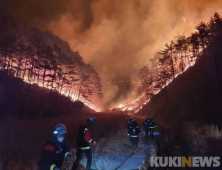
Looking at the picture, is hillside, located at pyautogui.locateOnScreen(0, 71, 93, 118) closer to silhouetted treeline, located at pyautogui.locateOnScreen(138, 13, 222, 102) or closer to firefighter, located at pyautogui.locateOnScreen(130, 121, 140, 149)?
silhouetted treeline, located at pyautogui.locateOnScreen(138, 13, 222, 102)

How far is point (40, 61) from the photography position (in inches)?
1793

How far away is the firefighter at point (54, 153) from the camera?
10.3 feet

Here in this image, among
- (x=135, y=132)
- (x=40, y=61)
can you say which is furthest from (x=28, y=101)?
(x=135, y=132)

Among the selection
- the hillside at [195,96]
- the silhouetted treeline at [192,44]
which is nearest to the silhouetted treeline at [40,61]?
the silhouetted treeline at [192,44]

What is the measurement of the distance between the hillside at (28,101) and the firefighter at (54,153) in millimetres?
26998

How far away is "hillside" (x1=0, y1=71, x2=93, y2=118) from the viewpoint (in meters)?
30.3

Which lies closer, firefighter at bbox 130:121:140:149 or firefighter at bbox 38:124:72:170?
firefighter at bbox 38:124:72:170

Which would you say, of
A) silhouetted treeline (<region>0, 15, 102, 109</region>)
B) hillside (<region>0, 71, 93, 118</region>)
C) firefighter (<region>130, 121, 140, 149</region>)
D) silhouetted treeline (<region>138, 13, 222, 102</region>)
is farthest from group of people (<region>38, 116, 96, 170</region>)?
silhouetted treeline (<region>138, 13, 222, 102</region>)

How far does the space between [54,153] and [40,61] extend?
1782 inches

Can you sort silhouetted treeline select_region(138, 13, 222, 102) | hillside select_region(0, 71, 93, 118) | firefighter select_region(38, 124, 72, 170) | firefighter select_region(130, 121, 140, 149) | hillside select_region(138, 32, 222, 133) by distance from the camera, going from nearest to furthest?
firefighter select_region(38, 124, 72, 170) < firefighter select_region(130, 121, 140, 149) < hillside select_region(138, 32, 222, 133) < hillside select_region(0, 71, 93, 118) < silhouetted treeline select_region(138, 13, 222, 102)

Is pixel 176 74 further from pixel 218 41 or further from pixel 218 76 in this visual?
pixel 218 76

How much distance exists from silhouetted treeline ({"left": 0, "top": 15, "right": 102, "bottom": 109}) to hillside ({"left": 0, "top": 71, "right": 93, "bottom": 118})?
3.14 m
